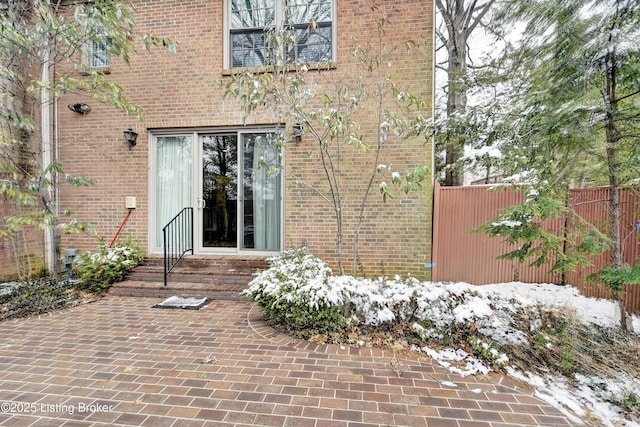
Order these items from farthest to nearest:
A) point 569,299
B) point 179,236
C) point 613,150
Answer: point 179,236, point 569,299, point 613,150

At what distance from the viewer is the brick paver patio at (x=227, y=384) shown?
1.84m

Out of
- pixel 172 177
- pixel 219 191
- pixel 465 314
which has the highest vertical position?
pixel 172 177

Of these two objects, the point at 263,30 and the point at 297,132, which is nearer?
the point at 297,132

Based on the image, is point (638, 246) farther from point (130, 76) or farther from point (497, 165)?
point (130, 76)

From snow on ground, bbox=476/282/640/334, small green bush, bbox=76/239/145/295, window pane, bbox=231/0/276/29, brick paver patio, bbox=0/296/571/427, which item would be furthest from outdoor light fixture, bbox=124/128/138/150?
snow on ground, bbox=476/282/640/334

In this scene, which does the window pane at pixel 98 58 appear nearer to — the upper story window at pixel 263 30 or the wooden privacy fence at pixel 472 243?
the upper story window at pixel 263 30

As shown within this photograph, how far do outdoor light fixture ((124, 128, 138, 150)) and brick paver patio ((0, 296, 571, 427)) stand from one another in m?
3.10

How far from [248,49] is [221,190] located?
252 cm

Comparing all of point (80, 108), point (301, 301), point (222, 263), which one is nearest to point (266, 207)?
point (222, 263)

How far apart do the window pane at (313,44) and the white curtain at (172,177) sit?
8.38ft

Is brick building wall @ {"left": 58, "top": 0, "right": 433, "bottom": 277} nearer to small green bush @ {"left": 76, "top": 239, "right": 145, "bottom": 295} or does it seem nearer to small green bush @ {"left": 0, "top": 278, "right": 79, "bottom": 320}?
small green bush @ {"left": 76, "top": 239, "right": 145, "bottom": 295}

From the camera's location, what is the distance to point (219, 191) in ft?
16.9

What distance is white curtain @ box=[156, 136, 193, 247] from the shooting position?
518cm

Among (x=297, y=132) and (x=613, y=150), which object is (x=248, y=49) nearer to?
(x=297, y=132)
